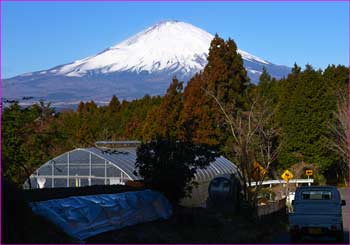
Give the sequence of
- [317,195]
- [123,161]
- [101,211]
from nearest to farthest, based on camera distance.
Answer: [101,211] → [317,195] → [123,161]

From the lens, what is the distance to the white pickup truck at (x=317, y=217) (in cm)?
2188

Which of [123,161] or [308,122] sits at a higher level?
[308,122]

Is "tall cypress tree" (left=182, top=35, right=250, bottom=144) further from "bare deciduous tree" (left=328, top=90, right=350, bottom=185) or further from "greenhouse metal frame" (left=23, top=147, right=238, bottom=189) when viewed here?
"greenhouse metal frame" (left=23, top=147, right=238, bottom=189)

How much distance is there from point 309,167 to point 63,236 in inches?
2096

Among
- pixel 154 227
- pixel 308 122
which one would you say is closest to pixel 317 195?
pixel 154 227

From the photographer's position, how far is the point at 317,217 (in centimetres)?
2208

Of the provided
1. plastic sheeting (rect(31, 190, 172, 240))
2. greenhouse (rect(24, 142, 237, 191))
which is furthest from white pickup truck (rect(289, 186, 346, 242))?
greenhouse (rect(24, 142, 237, 191))

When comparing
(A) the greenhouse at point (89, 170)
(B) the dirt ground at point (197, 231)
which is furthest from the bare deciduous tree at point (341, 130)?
(B) the dirt ground at point (197, 231)

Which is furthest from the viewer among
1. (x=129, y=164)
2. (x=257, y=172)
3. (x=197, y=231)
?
(x=257, y=172)

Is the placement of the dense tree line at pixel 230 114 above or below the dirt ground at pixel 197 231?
above

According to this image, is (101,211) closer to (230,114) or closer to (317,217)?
(317,217)

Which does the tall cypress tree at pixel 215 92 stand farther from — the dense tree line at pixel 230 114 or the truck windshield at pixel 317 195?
the truck windshield at pixel 317 195

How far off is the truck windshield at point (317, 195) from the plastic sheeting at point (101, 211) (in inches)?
178

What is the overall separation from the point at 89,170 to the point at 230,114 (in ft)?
37.9
